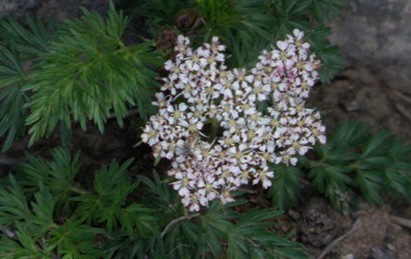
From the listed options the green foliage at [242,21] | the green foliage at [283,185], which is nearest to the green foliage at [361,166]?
the green foliage at [283,185]

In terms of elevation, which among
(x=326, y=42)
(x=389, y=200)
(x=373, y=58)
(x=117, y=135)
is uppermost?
(x=326, y=42)

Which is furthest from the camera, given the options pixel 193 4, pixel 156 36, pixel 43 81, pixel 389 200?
pixel 389 200

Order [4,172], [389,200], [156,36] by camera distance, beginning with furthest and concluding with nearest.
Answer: [389,200] → [4,172] → [156,36]

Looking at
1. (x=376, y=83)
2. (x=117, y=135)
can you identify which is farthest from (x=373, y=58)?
(x=117, y=135)

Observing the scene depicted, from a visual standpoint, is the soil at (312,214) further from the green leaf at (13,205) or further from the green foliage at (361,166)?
the green leaf at (13,205)

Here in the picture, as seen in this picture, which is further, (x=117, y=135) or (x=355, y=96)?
(x=355, y=96)

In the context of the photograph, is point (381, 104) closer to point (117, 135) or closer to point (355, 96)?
point (355, 96)

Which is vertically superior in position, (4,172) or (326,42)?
(326,42)

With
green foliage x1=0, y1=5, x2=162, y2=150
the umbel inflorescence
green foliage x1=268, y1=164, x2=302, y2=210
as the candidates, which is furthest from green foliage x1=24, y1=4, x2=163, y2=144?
green foliage x1=268, y1=164, x2=302, y2=210
